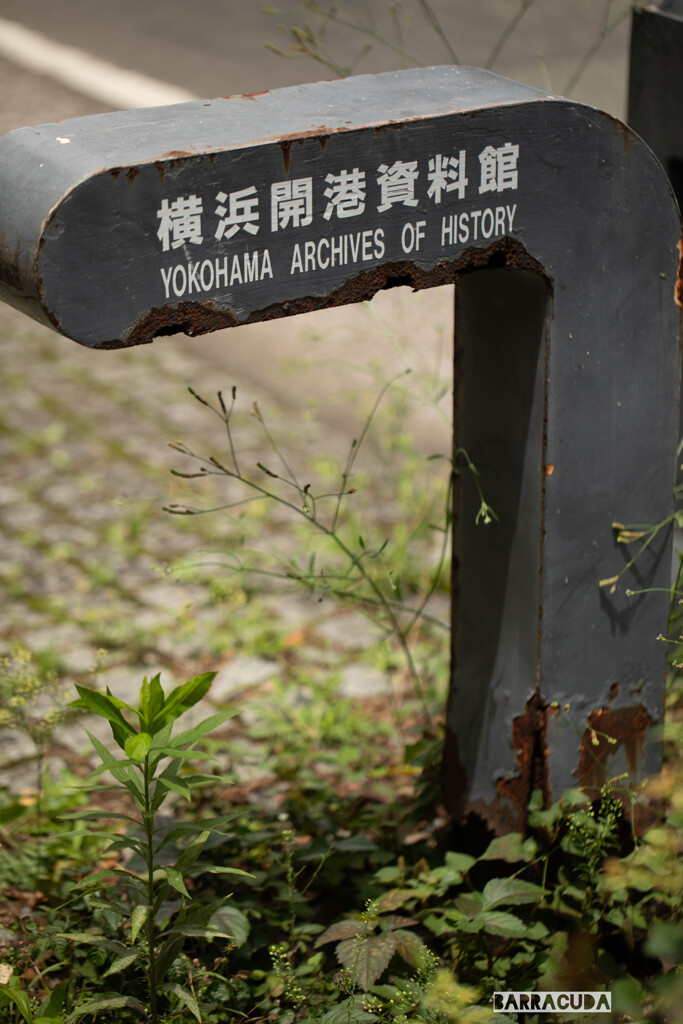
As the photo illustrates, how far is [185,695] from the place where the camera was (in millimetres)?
1857

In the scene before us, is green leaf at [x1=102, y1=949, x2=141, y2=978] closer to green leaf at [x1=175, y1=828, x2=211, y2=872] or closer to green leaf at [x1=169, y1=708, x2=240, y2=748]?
green leaf at [x1=175, y1=828, x2=211, y2=872]

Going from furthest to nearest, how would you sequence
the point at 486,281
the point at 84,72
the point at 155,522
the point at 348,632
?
the point at 84,72, the point at 155,522, the point at 348,632, the point at 486,281

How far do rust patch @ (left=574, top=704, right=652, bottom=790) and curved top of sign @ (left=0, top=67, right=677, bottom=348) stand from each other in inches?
35.3

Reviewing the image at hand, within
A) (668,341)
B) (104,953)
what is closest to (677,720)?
(668,341)

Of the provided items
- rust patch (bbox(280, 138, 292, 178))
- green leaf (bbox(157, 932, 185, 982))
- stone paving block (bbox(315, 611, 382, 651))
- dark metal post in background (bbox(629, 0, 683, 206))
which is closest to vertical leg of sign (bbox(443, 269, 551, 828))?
rust patch (bbox(280, 138, 292, 178))

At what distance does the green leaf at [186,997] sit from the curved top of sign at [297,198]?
1047mm

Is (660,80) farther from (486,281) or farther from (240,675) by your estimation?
(240,675)

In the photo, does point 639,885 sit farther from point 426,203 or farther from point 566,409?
point 426,203

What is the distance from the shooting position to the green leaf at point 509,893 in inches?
75.9

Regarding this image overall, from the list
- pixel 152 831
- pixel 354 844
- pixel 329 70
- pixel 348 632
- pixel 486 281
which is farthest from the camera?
pixel 329 70

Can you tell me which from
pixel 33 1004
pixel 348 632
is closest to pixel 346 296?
pixel 33 1004

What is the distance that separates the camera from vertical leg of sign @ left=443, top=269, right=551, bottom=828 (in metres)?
2.00

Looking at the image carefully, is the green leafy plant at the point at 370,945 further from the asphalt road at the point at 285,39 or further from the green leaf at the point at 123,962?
the asphalt road at the point at 285,39

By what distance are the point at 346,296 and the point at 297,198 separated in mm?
180
